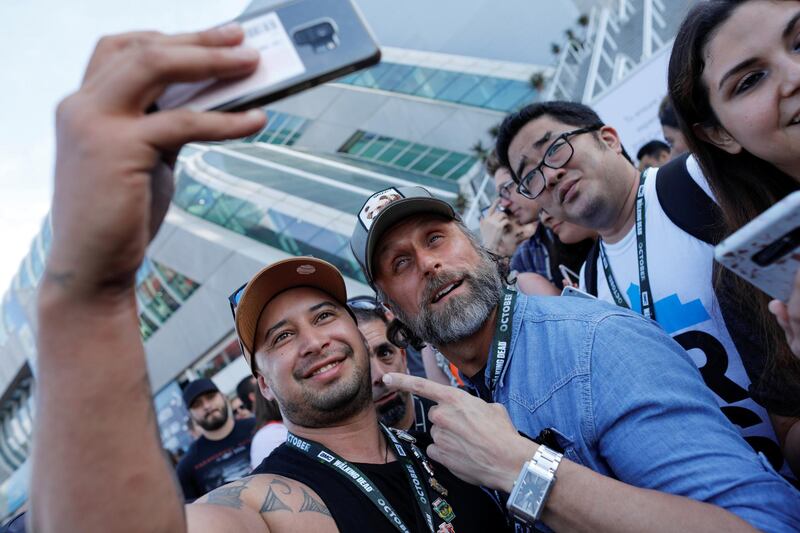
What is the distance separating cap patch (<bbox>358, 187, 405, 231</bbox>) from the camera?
8.13 feet

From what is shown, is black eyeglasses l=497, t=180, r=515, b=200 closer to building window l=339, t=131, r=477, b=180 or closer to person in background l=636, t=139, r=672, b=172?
person in background l=636, t=139, r=672, b=172

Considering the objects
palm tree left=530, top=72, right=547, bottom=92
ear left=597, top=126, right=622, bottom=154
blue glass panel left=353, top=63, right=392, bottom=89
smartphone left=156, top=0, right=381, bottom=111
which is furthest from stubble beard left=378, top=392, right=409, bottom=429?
blue glass panel left=353, top=63, right=392, bottom=89

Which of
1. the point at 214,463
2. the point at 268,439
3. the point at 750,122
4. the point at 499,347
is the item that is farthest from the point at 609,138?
the point at 214,463

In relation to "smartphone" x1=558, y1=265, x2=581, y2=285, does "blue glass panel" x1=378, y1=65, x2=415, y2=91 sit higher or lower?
lower

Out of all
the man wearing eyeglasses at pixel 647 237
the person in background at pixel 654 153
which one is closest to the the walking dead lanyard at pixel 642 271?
the man wearing eyeglasses at pixel 647 237

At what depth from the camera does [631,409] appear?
154cm

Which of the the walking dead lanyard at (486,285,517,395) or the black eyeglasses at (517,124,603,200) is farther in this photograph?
the black eyeglasses at (517,124,603,200)

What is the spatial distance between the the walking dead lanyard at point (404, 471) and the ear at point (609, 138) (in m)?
2.23

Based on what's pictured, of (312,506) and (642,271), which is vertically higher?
(312,506)

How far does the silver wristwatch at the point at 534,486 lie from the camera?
144 centimetres

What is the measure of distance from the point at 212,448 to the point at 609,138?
5442 millimetres

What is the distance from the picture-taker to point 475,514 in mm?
2002

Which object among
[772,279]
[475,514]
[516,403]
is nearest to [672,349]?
[516,403]

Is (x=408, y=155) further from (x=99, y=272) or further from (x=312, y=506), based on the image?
(x=99, y=272)
